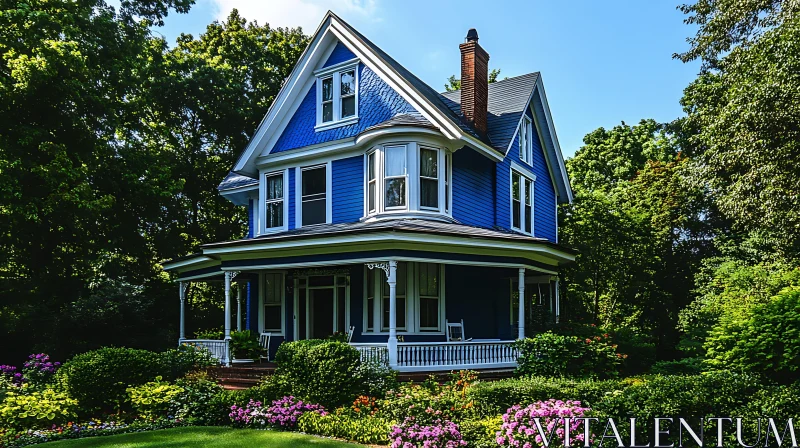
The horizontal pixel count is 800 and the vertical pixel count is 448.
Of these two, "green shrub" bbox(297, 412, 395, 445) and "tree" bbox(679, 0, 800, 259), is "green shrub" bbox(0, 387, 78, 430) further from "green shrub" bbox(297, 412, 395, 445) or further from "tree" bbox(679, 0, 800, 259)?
"tree" bbox(679, 0, 800, 259)

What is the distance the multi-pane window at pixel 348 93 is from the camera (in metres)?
19.2

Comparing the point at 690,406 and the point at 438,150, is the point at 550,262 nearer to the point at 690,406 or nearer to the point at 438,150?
the point at 438,150

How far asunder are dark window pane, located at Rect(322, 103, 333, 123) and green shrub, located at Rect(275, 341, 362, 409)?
8520 mm

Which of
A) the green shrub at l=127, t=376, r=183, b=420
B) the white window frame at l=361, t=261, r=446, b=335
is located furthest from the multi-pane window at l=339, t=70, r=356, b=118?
the green shrub at l=127, t=376, r=183, b=420

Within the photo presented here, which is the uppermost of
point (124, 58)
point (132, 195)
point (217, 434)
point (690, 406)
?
point (124, 58)

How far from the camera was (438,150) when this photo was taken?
693 inches

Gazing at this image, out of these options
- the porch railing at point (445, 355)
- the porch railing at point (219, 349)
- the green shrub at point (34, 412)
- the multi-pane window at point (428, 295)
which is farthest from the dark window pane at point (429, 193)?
the green shrub at point (34, 412)

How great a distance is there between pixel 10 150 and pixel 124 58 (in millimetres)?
6581

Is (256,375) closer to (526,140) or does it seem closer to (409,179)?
Result: (409,179)

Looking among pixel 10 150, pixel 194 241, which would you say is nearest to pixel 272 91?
pixel 194 241

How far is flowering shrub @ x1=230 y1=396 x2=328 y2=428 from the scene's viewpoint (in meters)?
11.6

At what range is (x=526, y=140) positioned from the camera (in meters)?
22.1

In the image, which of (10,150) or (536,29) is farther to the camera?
(10,150)

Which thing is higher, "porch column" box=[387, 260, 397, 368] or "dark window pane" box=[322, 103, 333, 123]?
"dark window pane" box=[322, 103, 333, 123]
